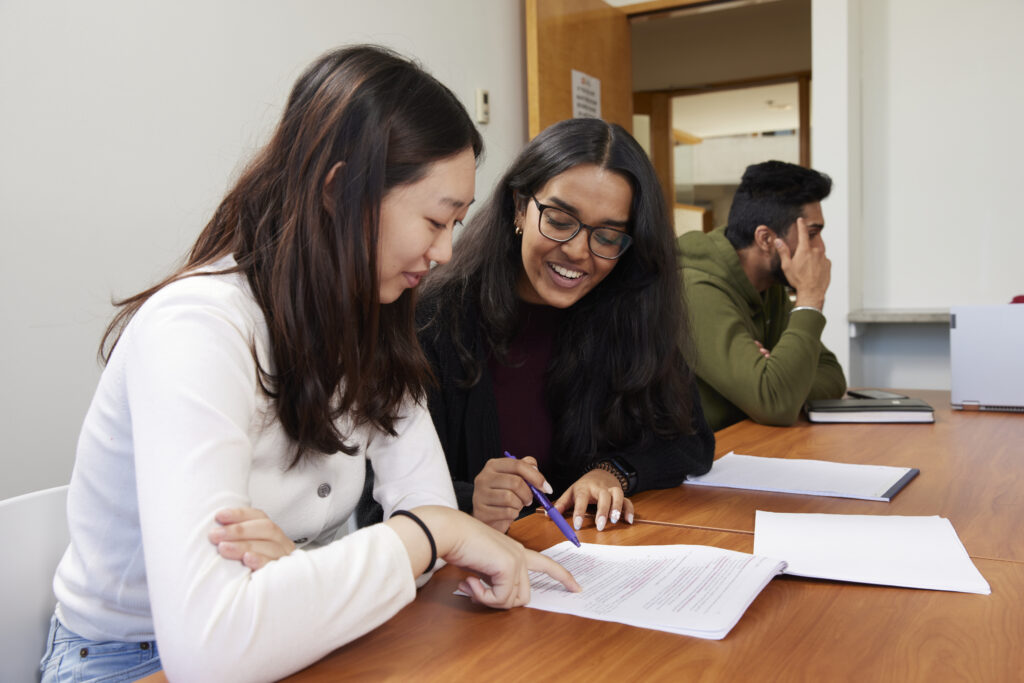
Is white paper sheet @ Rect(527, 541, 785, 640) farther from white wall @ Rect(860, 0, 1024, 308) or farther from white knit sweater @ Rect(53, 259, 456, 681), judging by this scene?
white wall @ Rect(860, 0, 1024, 308)

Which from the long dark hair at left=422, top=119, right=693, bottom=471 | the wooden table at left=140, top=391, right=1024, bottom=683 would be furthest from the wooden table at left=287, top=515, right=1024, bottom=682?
the long dark hair at left=422, top=119, right=693, bottom=471

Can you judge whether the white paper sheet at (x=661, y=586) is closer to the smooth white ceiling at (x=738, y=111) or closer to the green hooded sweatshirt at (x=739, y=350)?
the green hooded sweatshirt at (x=739, y=350)

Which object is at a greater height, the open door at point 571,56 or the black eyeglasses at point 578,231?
the open door at point 571,56

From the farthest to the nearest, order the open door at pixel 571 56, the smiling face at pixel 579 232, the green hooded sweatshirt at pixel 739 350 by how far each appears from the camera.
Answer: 1. the open door at pixel 571 56
2. the green hooded sweatshirt at pixel 739 350
3. the smiling face at pixel 579 232

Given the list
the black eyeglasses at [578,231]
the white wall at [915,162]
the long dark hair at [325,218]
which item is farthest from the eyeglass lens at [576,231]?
the white wall at [915,162]

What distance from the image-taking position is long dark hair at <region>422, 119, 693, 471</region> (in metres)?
1.55

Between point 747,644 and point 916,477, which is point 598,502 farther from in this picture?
point 916,477

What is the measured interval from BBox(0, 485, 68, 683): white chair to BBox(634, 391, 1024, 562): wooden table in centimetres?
77

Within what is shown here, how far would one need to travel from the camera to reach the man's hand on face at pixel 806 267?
2.32 metres

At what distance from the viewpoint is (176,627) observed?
0.71 metres

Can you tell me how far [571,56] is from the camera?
394 cm

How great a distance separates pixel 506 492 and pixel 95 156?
148 centimetres

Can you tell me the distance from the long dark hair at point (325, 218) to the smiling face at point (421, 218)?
0.6 inches

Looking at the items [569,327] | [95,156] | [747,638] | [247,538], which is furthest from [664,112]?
[247,538]
